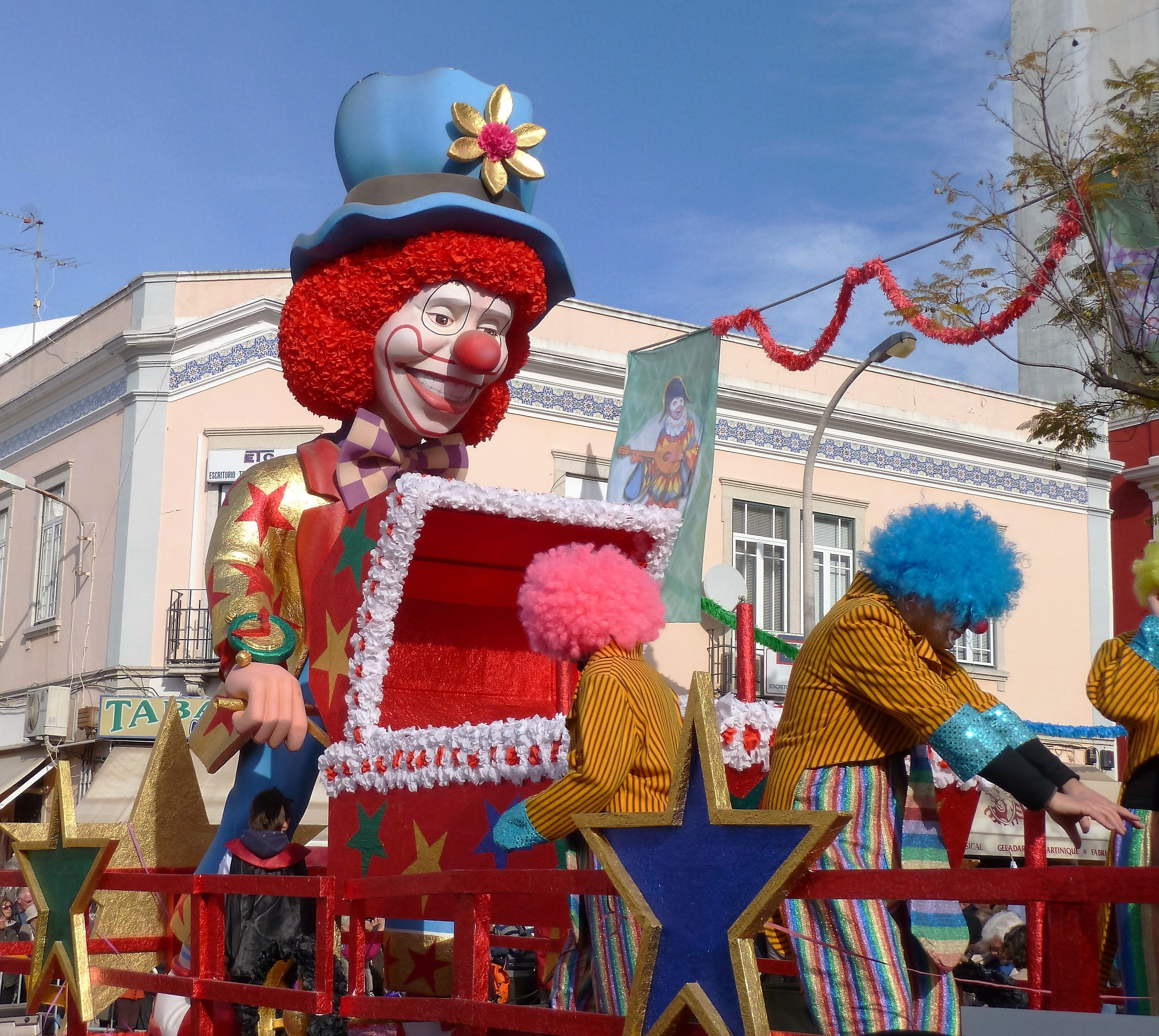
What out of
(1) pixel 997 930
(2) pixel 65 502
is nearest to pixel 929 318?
(1) pixel 997 930

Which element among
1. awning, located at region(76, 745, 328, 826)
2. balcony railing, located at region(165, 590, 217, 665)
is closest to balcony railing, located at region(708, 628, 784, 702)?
awning, located at region(76, 745, 328, 826)

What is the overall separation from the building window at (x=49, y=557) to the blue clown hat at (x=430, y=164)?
1228cm

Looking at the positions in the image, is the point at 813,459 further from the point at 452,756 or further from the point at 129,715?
the point at 452,756

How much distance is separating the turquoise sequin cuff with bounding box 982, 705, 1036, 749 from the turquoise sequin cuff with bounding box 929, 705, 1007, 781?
0.05ft

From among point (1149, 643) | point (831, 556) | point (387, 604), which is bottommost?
point (1149, 643)

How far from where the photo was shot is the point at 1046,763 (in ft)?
9.03

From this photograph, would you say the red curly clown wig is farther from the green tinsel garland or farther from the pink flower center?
the green tinsel garland

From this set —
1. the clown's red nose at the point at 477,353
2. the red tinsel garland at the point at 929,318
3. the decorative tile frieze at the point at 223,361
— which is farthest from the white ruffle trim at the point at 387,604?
the decorative tile frieze at the point at 223,361

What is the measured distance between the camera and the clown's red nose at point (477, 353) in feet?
16.0

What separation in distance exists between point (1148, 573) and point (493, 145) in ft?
8.66

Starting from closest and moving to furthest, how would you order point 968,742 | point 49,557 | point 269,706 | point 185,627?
point 968,742
point 269,706
point 185,627
point 49,557

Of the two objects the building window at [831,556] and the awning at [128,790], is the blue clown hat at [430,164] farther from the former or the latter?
the building window at [831,556]

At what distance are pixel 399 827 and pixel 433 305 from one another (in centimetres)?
185

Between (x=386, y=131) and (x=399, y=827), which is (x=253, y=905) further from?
(x=386, y=131)
